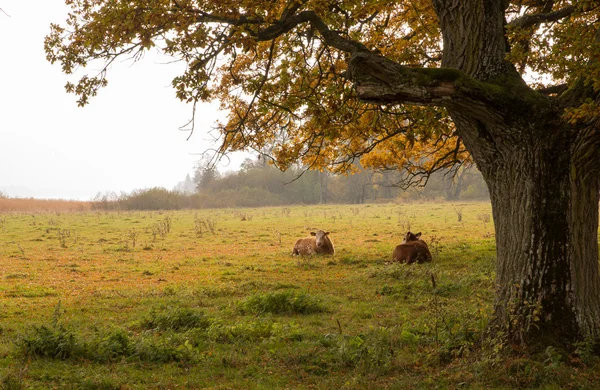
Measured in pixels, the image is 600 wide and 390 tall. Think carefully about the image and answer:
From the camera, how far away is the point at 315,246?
58.7ft

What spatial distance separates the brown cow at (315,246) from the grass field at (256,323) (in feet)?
2.39

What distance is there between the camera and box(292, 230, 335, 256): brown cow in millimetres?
17797

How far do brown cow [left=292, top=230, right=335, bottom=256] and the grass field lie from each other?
73 cm

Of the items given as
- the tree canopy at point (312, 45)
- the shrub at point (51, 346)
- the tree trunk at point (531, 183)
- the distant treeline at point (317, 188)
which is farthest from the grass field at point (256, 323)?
the distant treeline at point (317, 188)

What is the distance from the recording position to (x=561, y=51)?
5.62 meters

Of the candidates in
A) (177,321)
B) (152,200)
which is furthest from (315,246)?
(152,200)

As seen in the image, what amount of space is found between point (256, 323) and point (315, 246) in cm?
960

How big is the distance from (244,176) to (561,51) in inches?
2857

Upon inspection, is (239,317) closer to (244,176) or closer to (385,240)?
(385,240)

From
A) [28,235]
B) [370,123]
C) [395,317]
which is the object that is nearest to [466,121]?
[395,317]

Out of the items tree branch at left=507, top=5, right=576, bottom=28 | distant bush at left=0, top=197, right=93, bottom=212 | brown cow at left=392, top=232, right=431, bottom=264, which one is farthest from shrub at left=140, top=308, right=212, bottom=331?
distant bush at left=0, top=197, right=93, bottom=212

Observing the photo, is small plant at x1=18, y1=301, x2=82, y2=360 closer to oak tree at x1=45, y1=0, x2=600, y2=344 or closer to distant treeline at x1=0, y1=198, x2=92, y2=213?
oak tree at x1=45, y1=0, x2=600, y2=344

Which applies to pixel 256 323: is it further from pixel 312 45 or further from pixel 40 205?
pixel 40 205

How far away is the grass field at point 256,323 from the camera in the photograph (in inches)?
242
